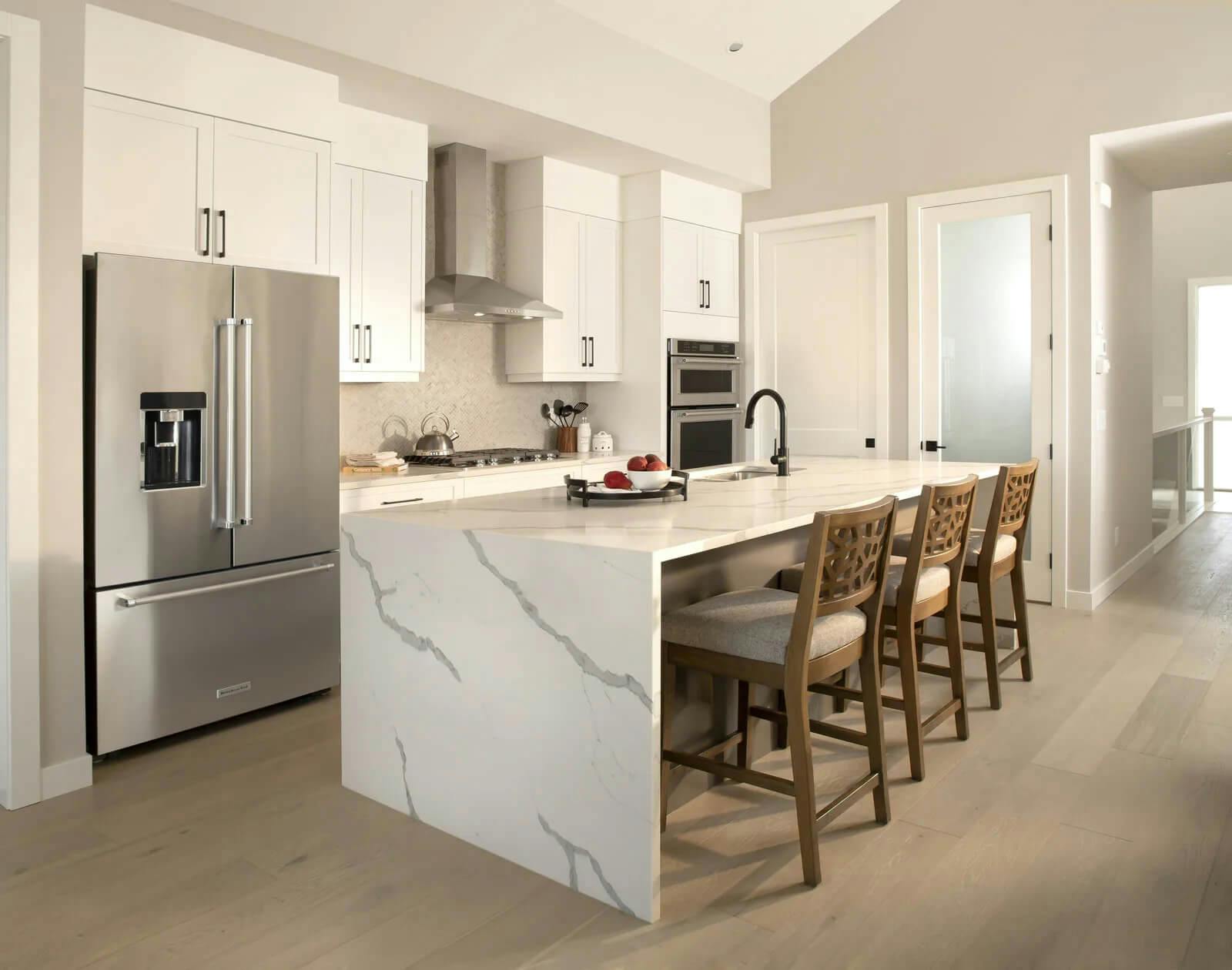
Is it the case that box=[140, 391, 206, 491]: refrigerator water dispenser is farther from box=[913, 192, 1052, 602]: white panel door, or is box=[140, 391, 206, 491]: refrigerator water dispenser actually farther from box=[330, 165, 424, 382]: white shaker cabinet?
box=[913, 192, 1052, 602]: white panel door

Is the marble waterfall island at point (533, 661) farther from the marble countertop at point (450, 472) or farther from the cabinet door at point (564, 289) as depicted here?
the cabinet door at point (564, 289)

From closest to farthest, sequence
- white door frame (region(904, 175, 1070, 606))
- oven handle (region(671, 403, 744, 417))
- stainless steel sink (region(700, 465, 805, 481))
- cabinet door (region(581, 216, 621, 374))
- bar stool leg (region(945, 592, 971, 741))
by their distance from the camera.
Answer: bar stool leg (region(945, 592, 971, 741)), stainless steel sink (region(700, 465, 805, 481)), white door frame (region(904, 175, 1070, 606)), cabinet door (region(581, 216, 621, 374)), oven handle (region(671, 403, 744, 417))

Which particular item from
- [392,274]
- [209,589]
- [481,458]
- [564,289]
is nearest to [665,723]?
[209,589]

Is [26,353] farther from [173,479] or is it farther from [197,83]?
[197,83]

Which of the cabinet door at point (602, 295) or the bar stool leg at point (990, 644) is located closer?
the bar stool leg at point (990, 644)

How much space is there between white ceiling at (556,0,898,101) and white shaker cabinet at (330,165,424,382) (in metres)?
1.20

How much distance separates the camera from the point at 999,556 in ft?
12.3

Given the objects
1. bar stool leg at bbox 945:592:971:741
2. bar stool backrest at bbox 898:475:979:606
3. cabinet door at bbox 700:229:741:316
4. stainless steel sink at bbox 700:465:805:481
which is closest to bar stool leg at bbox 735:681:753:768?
bar stool backrest at bbox 898:475:979:606

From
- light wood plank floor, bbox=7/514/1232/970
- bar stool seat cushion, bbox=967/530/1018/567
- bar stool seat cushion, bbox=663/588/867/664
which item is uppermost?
bar stool seat cushion, bbox=967/530/1018/567

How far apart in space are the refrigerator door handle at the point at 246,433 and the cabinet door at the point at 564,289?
212 centimetres

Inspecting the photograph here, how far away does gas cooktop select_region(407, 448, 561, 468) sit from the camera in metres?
4.70

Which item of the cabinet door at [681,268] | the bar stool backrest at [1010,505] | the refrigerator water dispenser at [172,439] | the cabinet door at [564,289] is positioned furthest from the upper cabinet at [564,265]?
the bar stool backrest at [1010,505]

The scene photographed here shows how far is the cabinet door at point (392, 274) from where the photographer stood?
447 cm

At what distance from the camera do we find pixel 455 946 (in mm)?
2109
